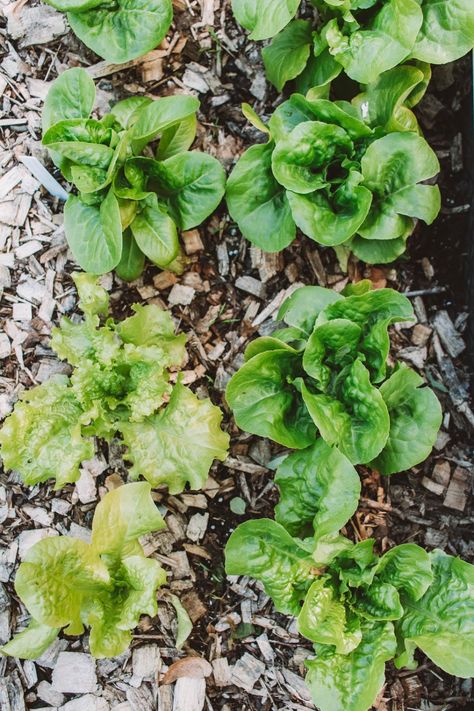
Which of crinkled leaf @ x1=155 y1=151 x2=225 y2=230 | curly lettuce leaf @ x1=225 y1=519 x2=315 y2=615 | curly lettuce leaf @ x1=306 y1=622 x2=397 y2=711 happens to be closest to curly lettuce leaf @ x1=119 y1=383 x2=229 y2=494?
curly lettuce leaf @ x1=225 y1=519 x2=315 y2=615

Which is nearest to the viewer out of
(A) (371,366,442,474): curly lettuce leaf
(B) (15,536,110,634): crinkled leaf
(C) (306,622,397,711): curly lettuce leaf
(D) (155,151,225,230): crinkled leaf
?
(B) (15,536,110,634): crinkled leaf

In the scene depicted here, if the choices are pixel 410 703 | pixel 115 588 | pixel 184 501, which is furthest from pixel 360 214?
pixel 410 703

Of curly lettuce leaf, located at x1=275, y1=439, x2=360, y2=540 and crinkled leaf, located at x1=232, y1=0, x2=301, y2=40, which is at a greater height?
crinkled leaf, located at x1=232, y1=0, x2=301, y2=40

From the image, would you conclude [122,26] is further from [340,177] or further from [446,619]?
[446,619]

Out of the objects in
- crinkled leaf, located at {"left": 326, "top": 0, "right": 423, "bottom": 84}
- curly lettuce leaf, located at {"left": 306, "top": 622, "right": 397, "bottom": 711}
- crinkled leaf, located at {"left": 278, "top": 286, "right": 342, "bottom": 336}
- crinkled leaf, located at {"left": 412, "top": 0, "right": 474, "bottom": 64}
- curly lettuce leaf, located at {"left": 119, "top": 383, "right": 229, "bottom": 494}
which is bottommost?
curly lettuce leaf, located at {"left": 306, "top": 622, "right": 397, "bottom": 711}

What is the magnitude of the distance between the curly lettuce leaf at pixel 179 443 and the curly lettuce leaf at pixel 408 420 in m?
0.58

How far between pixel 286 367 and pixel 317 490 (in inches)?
17.3

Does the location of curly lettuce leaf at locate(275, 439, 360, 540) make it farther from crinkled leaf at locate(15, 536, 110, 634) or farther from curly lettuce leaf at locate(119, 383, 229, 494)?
crinkled leaf at locate(15, 536, 110, 634)

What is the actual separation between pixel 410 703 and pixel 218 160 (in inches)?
85.2

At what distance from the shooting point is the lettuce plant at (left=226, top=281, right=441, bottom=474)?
2680 mm

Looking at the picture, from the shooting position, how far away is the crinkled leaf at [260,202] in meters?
2.90

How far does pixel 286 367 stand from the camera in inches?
111

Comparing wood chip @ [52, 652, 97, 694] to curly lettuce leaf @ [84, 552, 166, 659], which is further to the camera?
wood chip @ [52, 652, 97, 694]

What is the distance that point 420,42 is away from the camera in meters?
2.79
